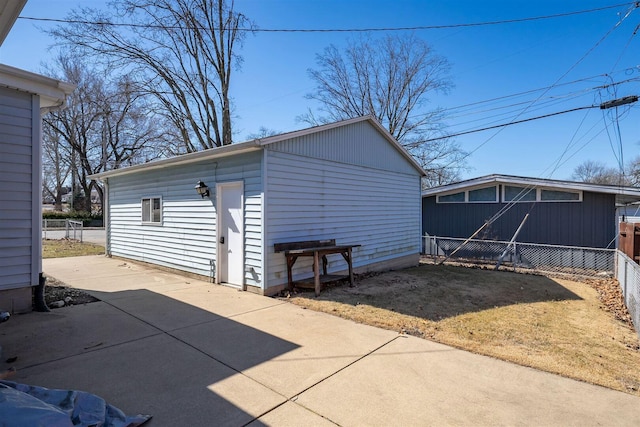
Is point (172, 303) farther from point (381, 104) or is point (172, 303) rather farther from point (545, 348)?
point (381, 104)

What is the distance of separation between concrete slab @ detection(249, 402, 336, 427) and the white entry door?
4289 millimetres

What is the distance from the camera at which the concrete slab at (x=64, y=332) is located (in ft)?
11.9

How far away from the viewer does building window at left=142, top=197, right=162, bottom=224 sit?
9.02 metres

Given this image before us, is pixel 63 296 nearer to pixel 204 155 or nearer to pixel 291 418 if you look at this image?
pixel 204 155

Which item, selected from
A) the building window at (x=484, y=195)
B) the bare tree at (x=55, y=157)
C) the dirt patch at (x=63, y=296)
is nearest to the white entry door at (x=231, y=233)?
the dirt patch at (x=63, y=296)

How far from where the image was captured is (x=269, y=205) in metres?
6.29

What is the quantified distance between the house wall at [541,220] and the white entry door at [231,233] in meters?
10.2

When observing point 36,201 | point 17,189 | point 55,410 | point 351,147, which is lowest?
point 55,410

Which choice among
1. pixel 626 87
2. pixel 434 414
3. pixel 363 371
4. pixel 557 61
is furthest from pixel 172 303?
pixel 557 61

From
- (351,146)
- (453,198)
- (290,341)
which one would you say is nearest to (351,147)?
(351,146)

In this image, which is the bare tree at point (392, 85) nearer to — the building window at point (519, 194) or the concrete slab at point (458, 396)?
the building window at point (519, 194)

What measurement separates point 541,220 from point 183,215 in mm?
12215

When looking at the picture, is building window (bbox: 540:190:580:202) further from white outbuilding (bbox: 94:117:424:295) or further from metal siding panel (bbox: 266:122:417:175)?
metal siding panel (bbox: 266:122:417:175)

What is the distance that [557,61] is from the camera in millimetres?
11742
